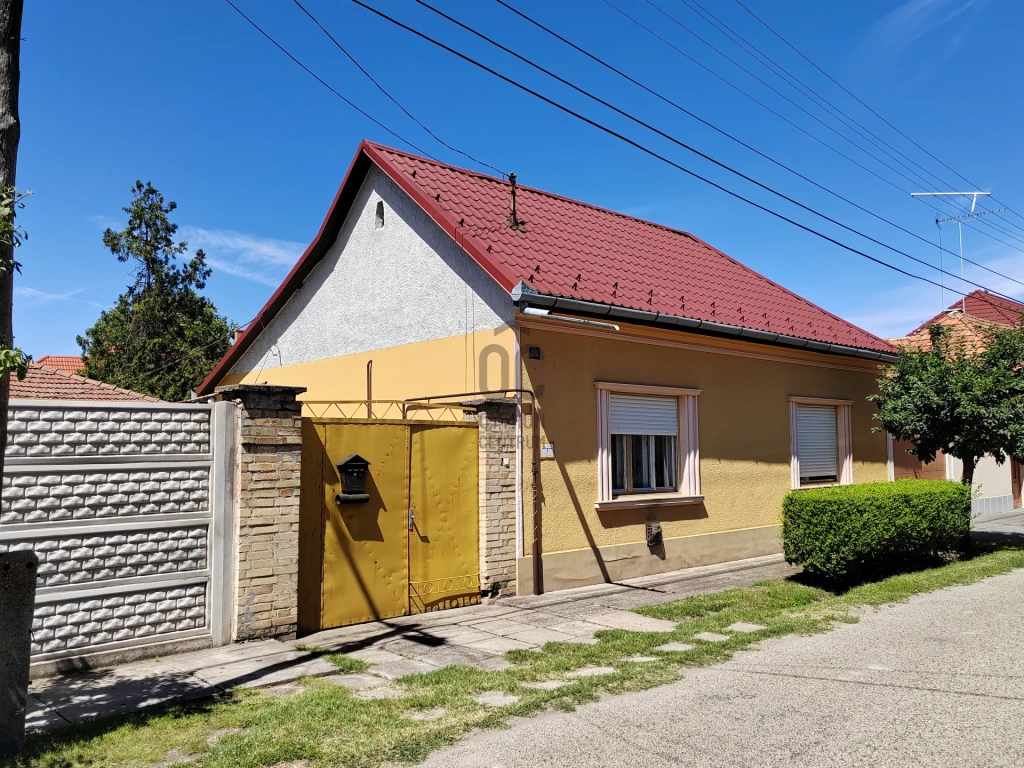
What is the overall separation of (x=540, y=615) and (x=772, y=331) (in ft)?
21.7

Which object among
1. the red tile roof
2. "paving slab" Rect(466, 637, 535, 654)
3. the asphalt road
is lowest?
"paving slab" Rect(466, 637, 535, 654)

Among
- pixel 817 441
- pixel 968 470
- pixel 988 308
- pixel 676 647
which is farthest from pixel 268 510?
pixel 988 308

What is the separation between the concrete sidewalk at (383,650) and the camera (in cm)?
565

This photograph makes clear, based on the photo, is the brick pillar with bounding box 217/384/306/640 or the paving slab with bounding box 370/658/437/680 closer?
the paving slab with bounding box 370/658/437/680

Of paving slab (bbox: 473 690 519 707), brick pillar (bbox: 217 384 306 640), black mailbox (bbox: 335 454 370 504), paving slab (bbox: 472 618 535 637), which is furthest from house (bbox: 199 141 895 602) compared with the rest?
paving slab (bbox: 473 690 519 707)

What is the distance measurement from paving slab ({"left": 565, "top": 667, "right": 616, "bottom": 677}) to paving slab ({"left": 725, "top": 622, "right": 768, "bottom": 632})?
1928 mm

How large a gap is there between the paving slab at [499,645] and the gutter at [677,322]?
12.3ft

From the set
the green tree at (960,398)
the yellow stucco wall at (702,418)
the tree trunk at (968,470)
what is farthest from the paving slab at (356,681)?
the tree trunk at (968,470)

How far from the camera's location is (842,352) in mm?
14078

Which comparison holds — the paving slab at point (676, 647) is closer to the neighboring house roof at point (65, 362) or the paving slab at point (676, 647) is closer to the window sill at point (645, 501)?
the window sill at point (645, 501)

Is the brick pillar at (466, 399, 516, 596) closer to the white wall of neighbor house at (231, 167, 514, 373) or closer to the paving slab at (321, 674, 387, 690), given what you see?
the white wall of neighbor house at (231, 167, 514, 373)

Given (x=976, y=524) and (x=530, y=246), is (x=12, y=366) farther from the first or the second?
(x=976, y=524)

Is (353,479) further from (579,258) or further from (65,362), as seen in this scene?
(65,362)

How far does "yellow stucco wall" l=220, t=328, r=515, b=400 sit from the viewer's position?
32.1 feet
